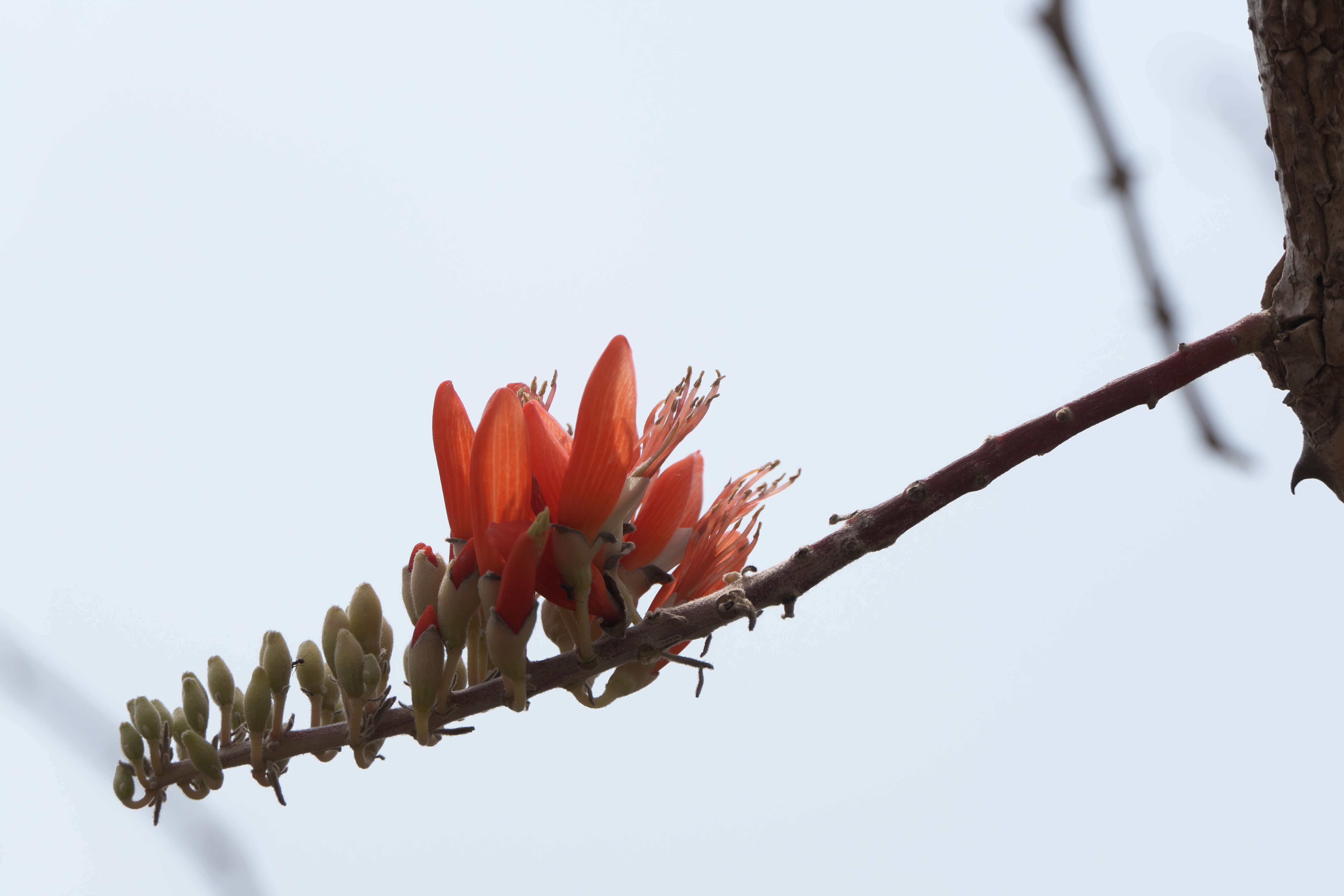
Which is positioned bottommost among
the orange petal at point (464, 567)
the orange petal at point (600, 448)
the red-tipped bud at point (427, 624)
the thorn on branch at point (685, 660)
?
the thorn on branch at point (685, 660)

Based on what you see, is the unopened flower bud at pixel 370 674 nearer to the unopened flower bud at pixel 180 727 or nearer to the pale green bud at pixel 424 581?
the pale green bud at pixel 424 581

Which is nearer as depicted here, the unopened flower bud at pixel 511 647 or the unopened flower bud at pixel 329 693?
the unopened flower bud at pixel 511 647

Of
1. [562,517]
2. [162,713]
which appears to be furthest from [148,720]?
[562,517]

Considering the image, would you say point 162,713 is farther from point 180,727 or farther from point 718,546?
point 718,546

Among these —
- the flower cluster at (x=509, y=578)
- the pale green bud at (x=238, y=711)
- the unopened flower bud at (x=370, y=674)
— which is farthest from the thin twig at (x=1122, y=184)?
the pale green bud at (x=238, y=711)

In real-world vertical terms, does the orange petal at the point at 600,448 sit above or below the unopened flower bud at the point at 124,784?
above

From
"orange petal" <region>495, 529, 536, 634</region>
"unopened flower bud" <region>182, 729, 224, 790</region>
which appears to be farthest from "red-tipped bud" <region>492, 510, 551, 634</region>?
"unopened flower bud" <region>182, 729, 224, 790</region>

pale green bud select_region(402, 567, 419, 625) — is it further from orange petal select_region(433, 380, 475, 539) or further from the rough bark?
the rough bark
